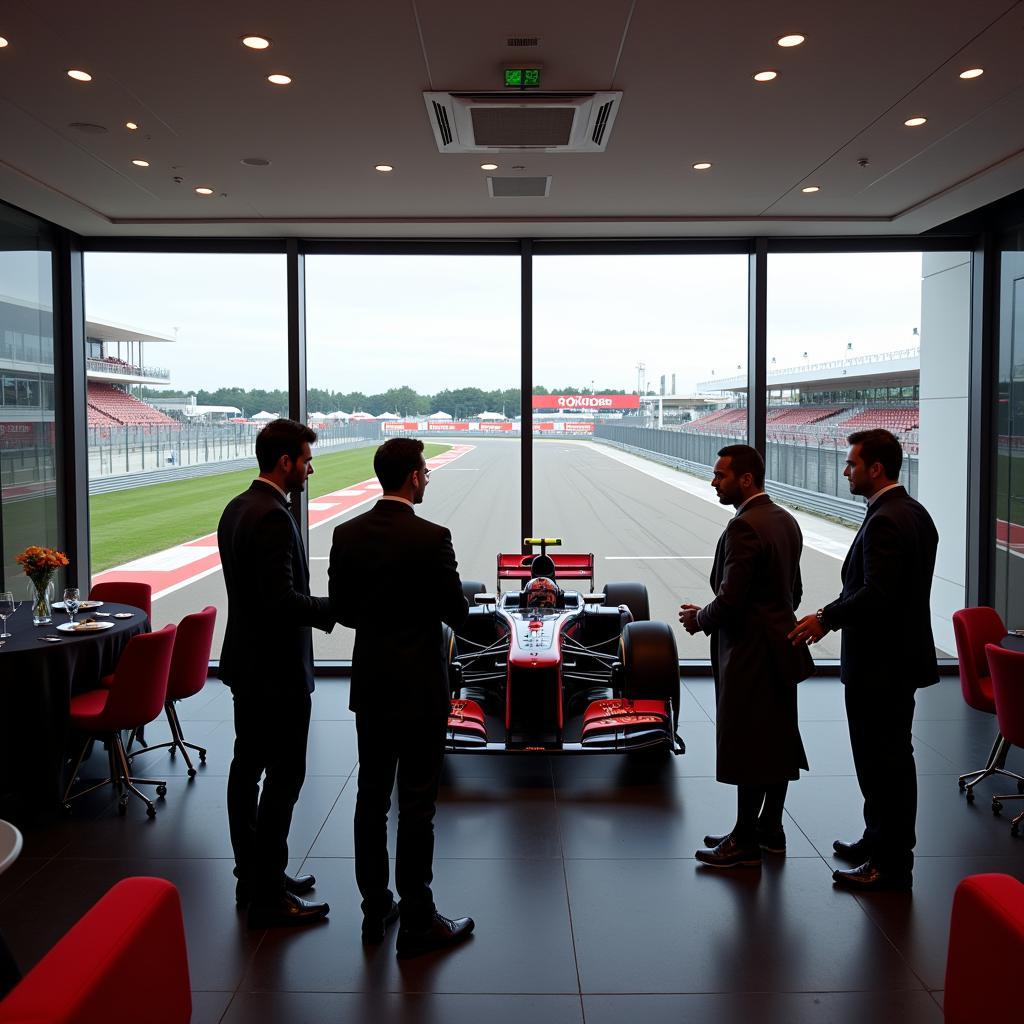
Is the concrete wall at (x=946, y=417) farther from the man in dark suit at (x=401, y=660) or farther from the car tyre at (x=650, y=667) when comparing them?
the man in dark suit at (x=401, y=660)

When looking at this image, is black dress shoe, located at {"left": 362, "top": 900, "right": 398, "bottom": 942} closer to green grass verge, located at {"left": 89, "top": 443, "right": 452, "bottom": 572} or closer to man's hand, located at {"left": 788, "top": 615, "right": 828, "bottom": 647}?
man's hand, located at {"left": 788, "top": 615, "right": 828, "bottom": 647}

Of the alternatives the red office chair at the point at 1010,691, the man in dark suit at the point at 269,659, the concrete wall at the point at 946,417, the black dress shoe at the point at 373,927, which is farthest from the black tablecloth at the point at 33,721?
the concrete wall at the point at 946,417

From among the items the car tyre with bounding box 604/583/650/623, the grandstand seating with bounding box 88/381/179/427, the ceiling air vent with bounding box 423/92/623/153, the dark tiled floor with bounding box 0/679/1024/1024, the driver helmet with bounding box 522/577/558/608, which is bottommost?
the dark tiled floor with bounding box 0/679/1024/1024

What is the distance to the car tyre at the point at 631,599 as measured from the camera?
19.0 ft

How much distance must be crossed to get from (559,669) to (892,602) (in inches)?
69.3

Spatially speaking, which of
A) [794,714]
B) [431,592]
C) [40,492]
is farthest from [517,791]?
[40,492]

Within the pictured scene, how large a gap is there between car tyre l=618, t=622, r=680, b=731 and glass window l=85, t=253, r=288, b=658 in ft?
11.9

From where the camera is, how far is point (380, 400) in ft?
24.1

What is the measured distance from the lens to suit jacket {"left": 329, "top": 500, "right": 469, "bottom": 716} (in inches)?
113

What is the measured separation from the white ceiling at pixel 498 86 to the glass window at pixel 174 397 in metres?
0.51

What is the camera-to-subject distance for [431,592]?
2881 mm

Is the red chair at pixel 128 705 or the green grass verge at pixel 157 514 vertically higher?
the green grass verge at pixel 157 514

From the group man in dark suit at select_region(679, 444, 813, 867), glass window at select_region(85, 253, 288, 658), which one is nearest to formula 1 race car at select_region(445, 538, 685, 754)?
man in dark suit at select_region(679, 444, 813, 867)

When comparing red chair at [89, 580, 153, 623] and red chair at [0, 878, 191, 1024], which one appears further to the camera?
red chair at [89, 580, 153, 623]
